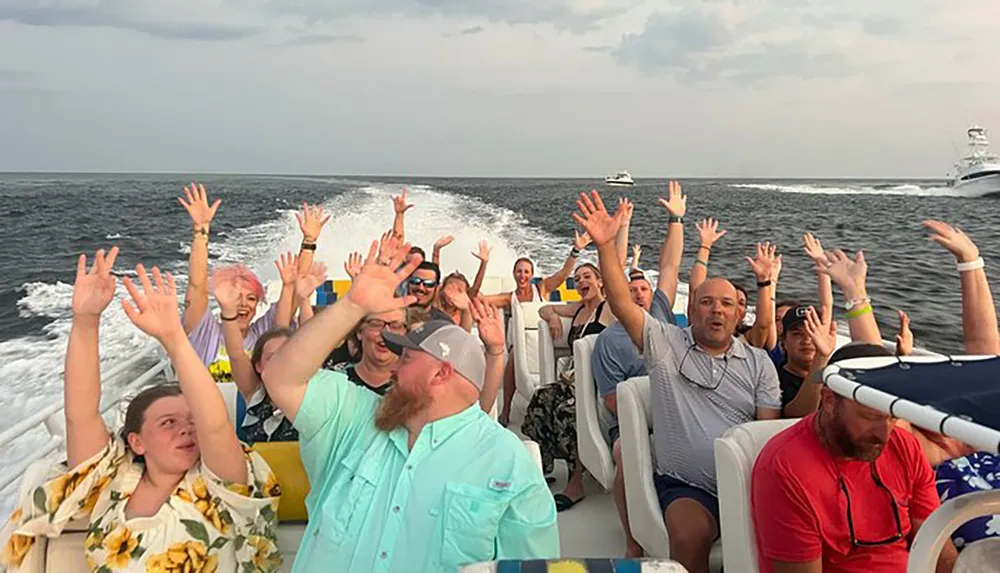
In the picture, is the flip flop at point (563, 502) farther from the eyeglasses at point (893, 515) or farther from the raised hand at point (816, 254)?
the eyeglasses at point (893, 515)

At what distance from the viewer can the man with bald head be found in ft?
9.18

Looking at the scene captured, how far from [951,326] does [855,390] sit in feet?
44.7

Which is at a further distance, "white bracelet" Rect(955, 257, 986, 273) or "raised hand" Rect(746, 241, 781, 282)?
"raised hand" Rect(746, 241, 781, 282)

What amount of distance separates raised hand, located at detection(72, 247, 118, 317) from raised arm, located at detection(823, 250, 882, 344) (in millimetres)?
2460

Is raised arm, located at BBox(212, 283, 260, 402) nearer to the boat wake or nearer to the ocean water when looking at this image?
the ocean water

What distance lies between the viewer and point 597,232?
2945 mm

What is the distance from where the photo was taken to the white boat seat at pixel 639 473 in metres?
2.81

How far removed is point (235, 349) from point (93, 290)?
79 cm

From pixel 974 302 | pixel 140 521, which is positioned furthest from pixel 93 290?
pixel 974 302

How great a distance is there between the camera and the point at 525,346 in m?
5.70

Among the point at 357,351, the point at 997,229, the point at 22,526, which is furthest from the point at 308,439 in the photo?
the point at 997,229

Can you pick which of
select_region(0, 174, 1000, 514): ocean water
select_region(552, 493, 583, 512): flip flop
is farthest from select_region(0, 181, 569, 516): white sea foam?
select_region(552, 493, 583, 512): flip flop

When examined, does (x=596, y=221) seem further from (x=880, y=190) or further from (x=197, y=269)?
(x=880, y=190)

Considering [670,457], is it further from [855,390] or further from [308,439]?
[855,390]
